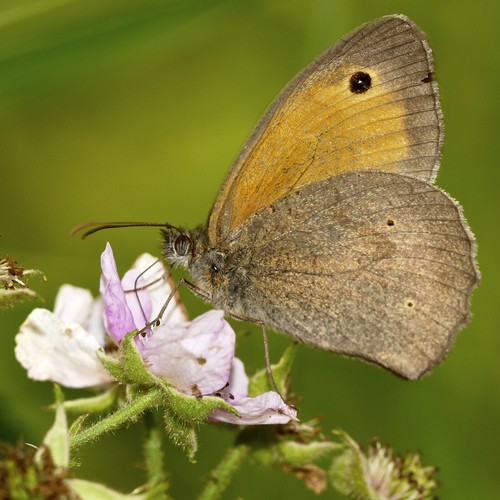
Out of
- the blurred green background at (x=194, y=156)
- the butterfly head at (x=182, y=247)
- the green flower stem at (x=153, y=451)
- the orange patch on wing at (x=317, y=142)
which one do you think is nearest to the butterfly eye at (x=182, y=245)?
the butterfly head at (x=182, y=247)

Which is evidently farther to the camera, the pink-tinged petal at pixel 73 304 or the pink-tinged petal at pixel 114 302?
the pink-tinged petal at pixel 73 304

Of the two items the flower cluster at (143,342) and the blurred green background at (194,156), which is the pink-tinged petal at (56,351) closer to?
the flower cluster at (143,342)

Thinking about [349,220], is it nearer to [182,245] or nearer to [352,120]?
[352,120]

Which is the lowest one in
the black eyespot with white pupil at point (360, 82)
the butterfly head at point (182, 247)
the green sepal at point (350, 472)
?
the green sepal at point (350, 472)

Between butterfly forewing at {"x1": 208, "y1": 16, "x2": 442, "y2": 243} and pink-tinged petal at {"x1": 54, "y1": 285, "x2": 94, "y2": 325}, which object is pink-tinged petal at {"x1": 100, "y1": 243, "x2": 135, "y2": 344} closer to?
pink-tinged petal at {"x1": 54, "y1": 285, "x2": 94, "y2": 325}

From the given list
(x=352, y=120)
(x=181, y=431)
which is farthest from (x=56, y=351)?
(x=352, y=120)

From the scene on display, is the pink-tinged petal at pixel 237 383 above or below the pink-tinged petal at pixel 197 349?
below

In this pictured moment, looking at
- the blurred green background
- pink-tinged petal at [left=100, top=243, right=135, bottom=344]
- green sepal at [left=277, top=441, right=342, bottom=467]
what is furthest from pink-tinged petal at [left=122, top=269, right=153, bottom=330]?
the blurred green background
